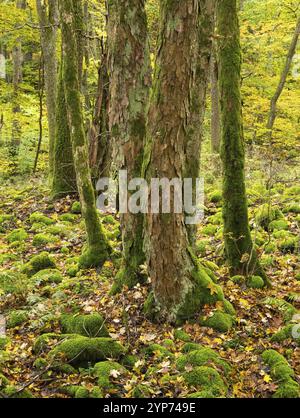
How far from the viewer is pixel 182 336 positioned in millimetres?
5480

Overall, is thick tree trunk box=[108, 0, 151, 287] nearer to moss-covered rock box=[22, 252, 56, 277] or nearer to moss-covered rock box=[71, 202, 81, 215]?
moss-covered rock box=[22, 252, 56, 277]

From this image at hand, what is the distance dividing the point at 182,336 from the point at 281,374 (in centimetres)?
126

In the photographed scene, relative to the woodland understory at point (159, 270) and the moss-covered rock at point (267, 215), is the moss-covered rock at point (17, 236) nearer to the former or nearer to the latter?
the woodland understory at point (159, 270)

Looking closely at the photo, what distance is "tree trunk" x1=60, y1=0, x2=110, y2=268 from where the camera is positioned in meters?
7.06

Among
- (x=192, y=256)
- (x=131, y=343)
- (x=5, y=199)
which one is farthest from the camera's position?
(x=5, y=199)

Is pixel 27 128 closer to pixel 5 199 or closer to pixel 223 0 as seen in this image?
pixel 5 199

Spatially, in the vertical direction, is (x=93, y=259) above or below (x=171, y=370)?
above

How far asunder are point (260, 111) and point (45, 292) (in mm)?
15242

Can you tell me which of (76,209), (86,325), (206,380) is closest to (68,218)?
(76,209)

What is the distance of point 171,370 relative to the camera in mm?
4875

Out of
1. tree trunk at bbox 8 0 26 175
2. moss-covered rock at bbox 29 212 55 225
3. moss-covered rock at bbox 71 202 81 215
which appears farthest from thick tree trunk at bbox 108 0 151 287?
tree trunk at bbox 8 0 26 175

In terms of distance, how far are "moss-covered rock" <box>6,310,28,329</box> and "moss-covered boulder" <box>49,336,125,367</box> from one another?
44.7 inches
